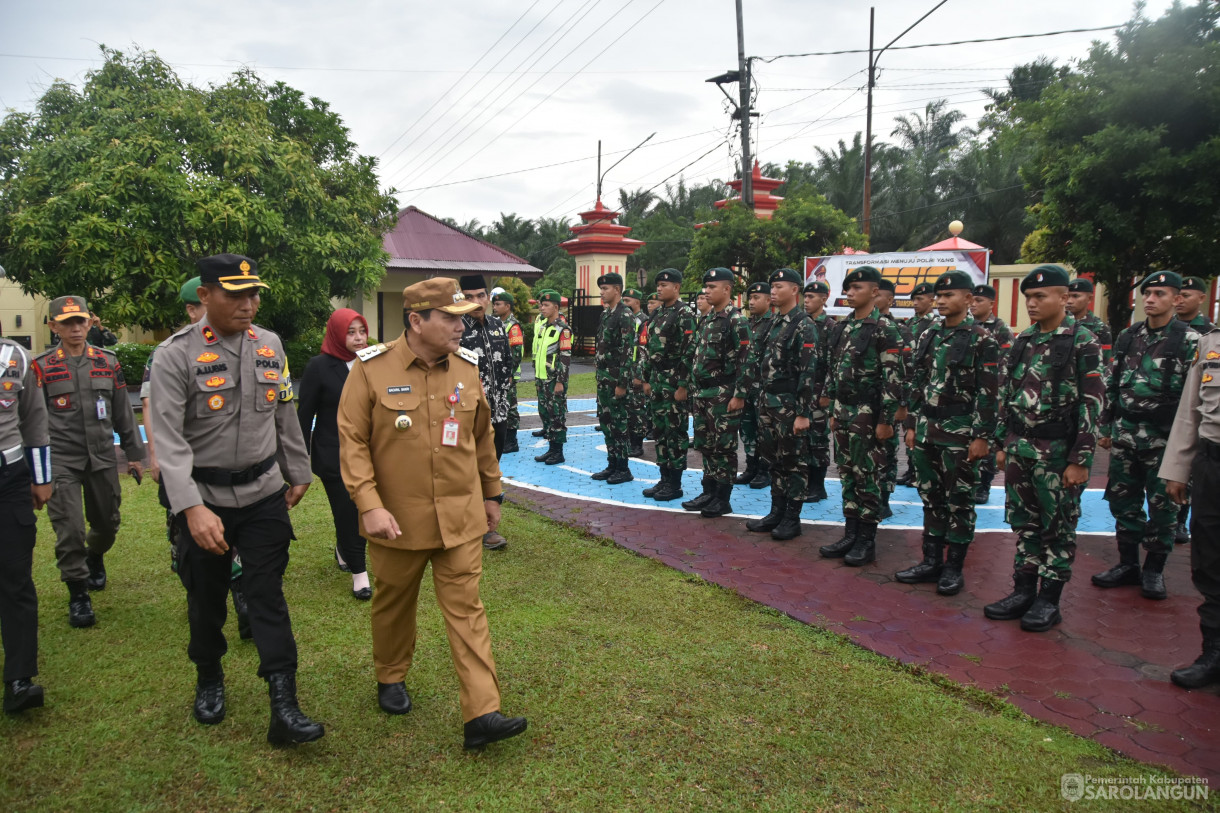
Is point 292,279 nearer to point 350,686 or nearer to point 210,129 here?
point 210,129

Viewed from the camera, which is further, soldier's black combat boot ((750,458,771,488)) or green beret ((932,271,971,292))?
soldier's black combat boot ((750,458,771,488))

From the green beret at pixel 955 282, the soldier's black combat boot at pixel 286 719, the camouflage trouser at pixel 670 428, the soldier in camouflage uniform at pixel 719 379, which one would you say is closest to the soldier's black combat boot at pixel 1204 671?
the green beret at pixel 955 282

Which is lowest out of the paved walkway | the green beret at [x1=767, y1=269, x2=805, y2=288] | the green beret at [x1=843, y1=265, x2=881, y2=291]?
the paved walkway

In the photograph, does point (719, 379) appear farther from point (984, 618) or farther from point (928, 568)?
point (984, 618)

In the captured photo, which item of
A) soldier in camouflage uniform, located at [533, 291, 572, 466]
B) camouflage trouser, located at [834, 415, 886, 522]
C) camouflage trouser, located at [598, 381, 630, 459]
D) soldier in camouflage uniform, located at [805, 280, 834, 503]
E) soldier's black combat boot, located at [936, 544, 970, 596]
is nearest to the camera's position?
soldier's black combat boot, located at [936, 544, 970, 596]

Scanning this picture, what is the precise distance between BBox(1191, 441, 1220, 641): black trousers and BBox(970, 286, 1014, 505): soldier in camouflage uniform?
1.30 meters

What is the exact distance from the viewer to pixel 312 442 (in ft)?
17.2

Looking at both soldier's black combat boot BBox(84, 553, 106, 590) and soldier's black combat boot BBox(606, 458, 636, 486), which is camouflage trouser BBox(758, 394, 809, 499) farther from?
soldier's black combat boot BBox(84, 553, 106, 590)

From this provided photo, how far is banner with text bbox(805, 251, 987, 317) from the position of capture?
40.4ft

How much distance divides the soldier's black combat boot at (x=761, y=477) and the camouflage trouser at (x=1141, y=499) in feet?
11.7

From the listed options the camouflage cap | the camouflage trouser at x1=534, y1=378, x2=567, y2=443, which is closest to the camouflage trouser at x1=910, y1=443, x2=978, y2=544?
the camouflage cap

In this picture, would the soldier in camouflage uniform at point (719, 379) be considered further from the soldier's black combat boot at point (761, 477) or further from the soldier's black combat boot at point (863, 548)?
the soldier's black combat boot at point (863, 548)

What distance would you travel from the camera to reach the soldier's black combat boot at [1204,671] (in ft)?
13.1

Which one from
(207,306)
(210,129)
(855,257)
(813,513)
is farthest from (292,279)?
(207,306)
